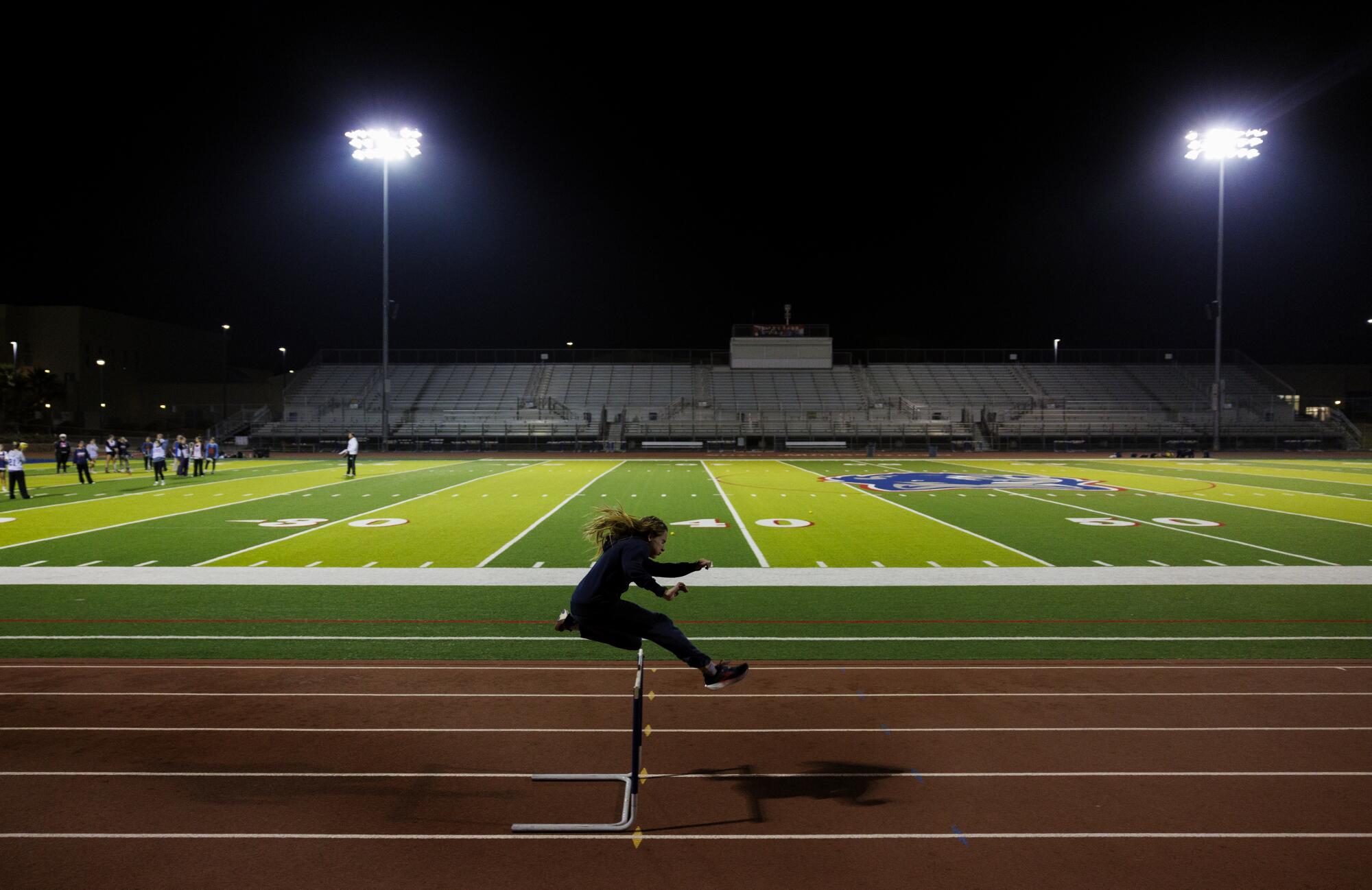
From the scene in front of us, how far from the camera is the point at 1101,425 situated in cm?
5462

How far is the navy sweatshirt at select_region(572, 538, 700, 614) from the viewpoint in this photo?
5.13m

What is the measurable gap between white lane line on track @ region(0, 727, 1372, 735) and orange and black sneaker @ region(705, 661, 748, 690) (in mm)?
573

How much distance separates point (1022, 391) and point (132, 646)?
63.0 meters

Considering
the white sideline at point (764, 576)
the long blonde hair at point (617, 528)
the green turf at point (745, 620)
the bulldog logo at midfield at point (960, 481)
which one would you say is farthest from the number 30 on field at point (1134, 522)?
the long blonde hair at point (617, 528)

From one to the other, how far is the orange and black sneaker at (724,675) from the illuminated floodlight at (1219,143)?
47119 mm

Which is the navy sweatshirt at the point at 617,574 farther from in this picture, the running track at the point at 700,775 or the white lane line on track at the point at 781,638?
the white lane line on track at the point at 781,638

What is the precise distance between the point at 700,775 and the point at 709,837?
2.43ft

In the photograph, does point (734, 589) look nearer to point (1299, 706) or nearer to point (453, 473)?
point (1299, 706)

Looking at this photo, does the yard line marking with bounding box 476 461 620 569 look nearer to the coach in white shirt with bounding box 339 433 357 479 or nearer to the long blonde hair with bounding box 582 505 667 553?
the long blonde hair with bounding box 582 505 667 553

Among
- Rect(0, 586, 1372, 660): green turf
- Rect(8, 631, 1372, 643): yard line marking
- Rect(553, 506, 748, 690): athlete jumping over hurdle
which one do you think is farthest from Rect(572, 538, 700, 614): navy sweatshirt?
Rect(8, 631, 1372, 643): yard line marking

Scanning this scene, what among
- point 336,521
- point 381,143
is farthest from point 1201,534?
point 381,143

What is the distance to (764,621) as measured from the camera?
8.95 m

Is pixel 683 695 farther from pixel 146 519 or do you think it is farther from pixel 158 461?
pixel 158 461

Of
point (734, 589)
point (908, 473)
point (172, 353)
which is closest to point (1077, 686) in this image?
point (734, 589)
